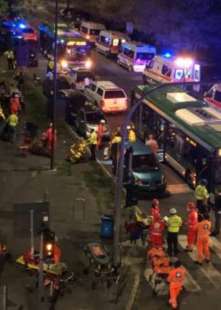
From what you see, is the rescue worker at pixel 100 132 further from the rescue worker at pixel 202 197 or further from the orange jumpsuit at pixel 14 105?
the rescue worker at pixel 202 197

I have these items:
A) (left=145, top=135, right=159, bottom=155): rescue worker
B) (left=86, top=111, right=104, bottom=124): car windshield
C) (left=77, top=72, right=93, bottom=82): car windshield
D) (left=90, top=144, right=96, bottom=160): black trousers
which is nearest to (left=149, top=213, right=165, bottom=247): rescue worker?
(left=145, top=135, right=159, bottom=155): rescue worker

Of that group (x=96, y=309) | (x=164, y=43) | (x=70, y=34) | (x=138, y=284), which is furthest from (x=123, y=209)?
(x=164, y=43)

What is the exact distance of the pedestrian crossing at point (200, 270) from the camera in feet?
62.5

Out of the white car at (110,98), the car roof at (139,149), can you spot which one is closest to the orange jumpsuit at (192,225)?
the car roof at (139,149)

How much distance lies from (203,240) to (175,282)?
3.14 metres

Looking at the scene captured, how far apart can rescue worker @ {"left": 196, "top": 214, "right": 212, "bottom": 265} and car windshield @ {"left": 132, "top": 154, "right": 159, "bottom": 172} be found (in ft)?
20.6

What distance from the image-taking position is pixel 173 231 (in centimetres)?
2027

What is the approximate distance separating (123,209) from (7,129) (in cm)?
1013

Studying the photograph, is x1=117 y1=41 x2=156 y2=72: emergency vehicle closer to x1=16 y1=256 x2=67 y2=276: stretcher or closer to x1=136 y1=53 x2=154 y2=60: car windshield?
x1=136 y1=53 x2=154 y2=60: car windshield

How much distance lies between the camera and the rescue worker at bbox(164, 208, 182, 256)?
2027cm

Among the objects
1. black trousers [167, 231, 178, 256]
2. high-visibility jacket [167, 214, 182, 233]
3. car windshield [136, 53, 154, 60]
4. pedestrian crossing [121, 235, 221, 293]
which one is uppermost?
high-visibility jacket [167, 214, 182, 233]

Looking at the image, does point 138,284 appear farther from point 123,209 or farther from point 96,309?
point 123,209

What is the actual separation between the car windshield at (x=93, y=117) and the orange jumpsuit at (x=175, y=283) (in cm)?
1654

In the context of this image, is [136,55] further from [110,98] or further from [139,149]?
[139,149]
